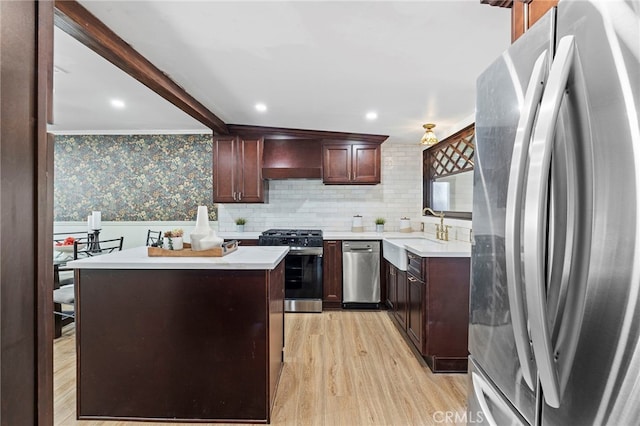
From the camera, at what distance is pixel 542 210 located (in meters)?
0.63

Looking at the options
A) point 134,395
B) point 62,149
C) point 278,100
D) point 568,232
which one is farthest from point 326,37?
point 62,149

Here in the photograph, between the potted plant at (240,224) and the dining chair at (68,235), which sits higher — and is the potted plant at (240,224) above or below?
above

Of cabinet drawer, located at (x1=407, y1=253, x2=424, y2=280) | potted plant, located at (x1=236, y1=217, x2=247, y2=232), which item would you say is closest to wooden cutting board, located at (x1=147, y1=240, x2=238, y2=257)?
cabinet drawer, located at (x1=407, y1=253, x2=424, y2=280)

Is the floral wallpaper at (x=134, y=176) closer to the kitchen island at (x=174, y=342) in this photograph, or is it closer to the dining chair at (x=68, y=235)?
the dining chair at (x=68, y=235)

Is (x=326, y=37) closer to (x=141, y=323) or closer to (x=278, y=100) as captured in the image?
(x=278, y=100)

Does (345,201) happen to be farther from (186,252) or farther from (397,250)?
(186,252)

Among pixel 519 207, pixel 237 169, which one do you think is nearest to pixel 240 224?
pixel 237 169

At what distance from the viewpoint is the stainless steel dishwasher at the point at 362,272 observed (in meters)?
4.11

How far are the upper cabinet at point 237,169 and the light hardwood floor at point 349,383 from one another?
1.91 m

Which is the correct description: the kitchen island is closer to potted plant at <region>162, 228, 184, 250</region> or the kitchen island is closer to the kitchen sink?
potted plant at <region>162, 228, 184, 250</region>

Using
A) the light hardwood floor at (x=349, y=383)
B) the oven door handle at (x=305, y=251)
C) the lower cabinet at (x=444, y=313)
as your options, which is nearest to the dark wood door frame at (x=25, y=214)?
the light hardwood floor at (x=349, y=383)

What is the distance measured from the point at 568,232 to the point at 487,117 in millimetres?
489

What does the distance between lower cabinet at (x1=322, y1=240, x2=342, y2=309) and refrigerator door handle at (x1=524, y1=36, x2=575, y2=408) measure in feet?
11.5

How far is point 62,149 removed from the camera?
184 inches
